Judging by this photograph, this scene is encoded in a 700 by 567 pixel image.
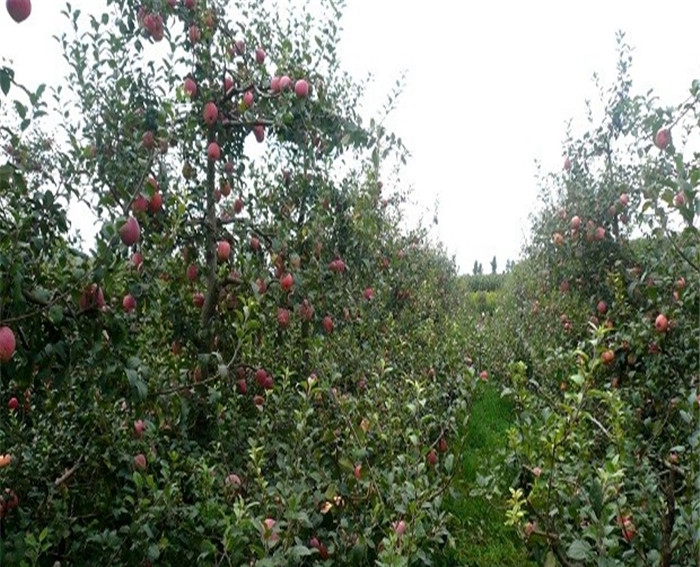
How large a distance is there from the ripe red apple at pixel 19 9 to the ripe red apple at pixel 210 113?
1.39 meters

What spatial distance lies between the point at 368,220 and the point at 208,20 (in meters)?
1.43

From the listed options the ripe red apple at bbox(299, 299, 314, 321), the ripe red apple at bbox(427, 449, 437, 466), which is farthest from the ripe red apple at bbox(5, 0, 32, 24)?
the ripe red apple at bbox(427, 449, 437, 466)

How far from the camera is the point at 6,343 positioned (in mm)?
1544

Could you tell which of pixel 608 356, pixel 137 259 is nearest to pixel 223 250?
pixel 137 259

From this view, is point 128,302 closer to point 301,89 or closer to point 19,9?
point 19,9

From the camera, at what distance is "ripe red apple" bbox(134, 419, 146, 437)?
2469mm

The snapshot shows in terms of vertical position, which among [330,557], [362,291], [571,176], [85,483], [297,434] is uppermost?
[571,176]

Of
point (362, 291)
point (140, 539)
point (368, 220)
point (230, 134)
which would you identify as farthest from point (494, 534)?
point (230, 134)

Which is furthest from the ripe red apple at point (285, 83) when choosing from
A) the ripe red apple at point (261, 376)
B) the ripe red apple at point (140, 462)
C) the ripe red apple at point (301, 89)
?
the ripe red apple at point (140, 462)

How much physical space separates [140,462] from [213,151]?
1.58 metres

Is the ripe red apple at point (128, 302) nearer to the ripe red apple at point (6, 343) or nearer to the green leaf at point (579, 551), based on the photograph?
the ripe red apple at point (6, 343)

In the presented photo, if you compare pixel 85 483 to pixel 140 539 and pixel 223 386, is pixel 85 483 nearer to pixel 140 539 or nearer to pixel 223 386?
pixel 140 539

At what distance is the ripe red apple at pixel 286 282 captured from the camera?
9.95ft

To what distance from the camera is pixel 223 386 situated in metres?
3.08
